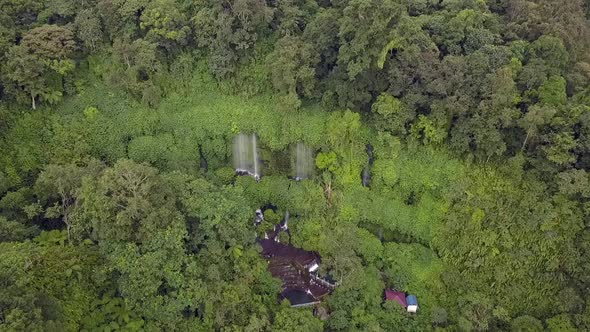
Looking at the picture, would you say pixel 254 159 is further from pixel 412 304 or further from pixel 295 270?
pixel 412 304

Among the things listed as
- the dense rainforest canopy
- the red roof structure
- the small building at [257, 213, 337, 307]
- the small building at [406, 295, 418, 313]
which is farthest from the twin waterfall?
the small building at [406, 295, 418, 313]

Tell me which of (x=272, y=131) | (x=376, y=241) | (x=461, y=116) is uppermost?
(x=461, y=116)

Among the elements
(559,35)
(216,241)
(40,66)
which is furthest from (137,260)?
(559,35)

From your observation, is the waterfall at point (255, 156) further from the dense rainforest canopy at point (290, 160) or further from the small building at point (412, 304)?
the small building at point (412, 304)

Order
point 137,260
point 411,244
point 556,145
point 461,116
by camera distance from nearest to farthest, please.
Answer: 1. point 137,260
2. point 556,145
3. point 461,116
4. point 411,244

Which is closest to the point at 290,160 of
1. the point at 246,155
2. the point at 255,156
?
the point at 255,156

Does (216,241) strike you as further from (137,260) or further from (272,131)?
(272,131)
